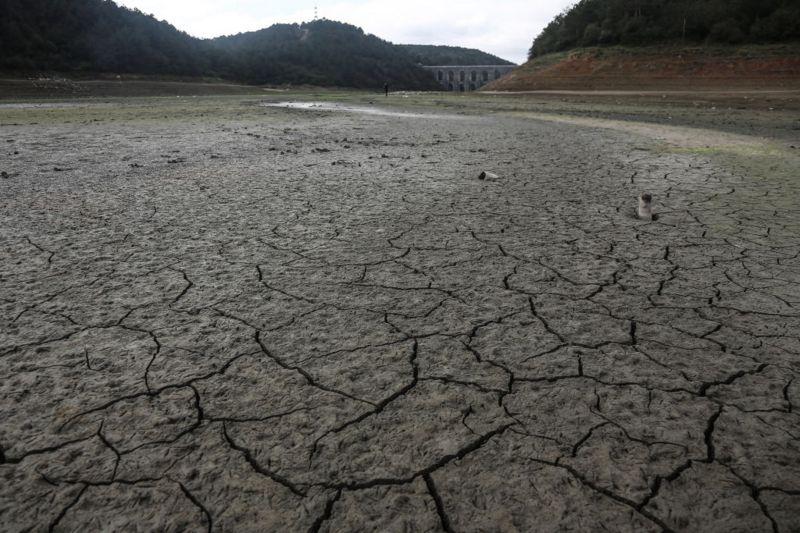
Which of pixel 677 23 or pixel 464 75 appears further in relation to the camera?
pixel 464 75

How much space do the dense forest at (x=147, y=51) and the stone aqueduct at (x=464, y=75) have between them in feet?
40.2

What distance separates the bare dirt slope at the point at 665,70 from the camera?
20469mm

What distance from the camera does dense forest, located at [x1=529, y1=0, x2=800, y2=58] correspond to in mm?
24078

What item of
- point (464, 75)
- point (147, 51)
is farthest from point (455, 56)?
point (147, 51)

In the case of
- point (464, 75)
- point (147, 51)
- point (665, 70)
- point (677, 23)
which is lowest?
point (665, 70)

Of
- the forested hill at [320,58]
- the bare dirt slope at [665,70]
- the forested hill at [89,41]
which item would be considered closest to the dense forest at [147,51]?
the forested hill at [89,41]

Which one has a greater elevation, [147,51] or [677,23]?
[677,23]

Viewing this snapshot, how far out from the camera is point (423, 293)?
2160mm

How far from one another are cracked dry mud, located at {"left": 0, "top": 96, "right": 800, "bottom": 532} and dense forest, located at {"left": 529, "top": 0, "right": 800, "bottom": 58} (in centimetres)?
2840

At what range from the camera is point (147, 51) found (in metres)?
44.5

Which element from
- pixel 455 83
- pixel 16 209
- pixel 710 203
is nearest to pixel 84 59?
pixel 16 209

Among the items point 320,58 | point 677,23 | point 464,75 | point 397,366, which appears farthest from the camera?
point 464,75

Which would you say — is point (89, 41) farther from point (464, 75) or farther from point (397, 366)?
point (464, 75)

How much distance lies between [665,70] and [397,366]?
91.1 feet
